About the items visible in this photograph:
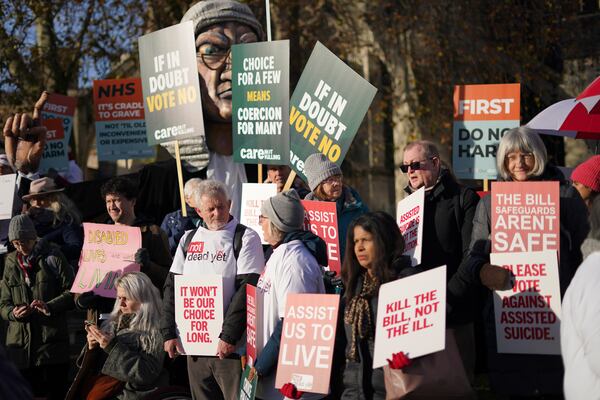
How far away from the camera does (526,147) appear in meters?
7.01

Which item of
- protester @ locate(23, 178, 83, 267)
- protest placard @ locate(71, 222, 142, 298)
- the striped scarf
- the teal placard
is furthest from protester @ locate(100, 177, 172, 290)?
the striped scarf

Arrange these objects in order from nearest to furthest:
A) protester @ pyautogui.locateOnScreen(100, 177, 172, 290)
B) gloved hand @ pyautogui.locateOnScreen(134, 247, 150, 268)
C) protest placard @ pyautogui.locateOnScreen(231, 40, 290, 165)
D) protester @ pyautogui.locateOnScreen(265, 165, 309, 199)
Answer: gloved hand @ pyautogui.locateOnScreen(134, 247, 150, 268)
protester @ pyautogui.locateOnScreen(100, 177, 172, 290)
protest placard @ pyautogui.locateOnScreen(231, 40, 290, 165)
protester @ pyautogui.locateOnScreen(265, 165, 309, 199)

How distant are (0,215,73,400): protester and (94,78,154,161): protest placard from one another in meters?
5.51

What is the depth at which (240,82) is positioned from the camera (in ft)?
31.7

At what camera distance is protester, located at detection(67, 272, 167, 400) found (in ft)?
25.8

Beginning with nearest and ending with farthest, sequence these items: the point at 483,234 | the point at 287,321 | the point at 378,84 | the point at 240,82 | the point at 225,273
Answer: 1. the point at 287,321
2. the point at 483,234
3. the point at 225,273
4. the point at 240,82
5. the point at 378,84

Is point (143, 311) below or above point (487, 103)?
below

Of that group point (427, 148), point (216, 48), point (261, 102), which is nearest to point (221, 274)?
point (427, 148)

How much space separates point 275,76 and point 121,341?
2.59m

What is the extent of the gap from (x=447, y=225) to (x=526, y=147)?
26.3 inches

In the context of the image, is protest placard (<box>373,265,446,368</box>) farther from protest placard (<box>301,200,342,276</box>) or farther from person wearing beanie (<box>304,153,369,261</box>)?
person wearing beanie (<box>304,153,369,261</box>)

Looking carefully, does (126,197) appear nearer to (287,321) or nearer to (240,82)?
(240,82)

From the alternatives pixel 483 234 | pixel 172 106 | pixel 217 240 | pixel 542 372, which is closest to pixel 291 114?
pixel 172 106

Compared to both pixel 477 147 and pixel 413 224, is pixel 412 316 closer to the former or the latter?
pixel 413 224
